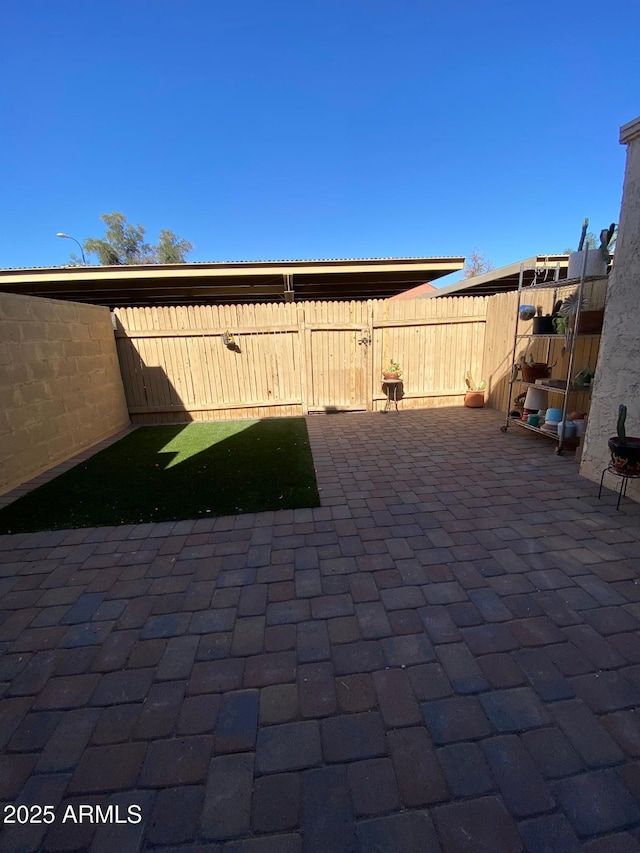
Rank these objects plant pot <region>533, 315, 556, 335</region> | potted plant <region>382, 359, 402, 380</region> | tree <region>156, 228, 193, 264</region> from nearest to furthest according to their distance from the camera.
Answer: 1. plant pot <region>533, 315, 556, 335</region>
2. potted plant <region>382, 359, 402, 380</region>
3. tree <region>156, 228, 193, 264</region>

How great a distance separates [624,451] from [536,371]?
8.10ft

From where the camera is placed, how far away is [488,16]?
189 inches

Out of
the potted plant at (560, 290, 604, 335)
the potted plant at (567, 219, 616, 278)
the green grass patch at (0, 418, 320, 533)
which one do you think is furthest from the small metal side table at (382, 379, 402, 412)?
the potted plant at (567, 219, 616, 278)

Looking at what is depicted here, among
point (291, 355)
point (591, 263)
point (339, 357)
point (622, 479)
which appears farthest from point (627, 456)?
point (291, 355)

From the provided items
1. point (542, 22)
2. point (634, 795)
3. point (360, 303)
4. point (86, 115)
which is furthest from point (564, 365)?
point (86, 115)

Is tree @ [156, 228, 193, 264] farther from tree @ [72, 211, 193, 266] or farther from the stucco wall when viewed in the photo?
the stucco wall

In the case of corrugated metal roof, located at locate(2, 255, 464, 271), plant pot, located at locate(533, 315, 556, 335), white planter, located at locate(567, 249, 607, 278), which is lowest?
plant pot, located at locate(533, 315, 556, 335)

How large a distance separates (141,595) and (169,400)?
16.8 ft

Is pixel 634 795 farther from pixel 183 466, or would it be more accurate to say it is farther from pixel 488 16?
pixel 488 16

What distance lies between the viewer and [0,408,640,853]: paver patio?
109 cm

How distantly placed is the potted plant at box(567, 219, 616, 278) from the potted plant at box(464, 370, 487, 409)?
9.51 feet

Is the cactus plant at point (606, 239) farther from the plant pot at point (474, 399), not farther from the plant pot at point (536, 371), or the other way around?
the plant pot at point (474, 399)

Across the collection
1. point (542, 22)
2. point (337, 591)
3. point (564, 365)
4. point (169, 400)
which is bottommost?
point (337, 591)

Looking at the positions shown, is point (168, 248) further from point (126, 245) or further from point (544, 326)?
point (544, 326)
